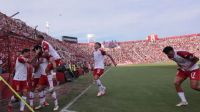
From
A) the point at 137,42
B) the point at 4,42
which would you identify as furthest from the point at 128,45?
the point at 4,42

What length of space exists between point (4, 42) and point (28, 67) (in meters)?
5.05

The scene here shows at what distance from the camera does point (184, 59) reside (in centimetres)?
1007

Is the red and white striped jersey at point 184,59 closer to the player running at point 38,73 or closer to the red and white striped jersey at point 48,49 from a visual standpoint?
the red and white striped jersey at point 48,49

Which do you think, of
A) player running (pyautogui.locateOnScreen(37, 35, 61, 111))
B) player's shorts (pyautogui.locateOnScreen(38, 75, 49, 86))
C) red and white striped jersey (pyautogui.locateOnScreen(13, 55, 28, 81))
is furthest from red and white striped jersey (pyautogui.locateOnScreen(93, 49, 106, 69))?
red and white striped jersey (pyautogui.locateOnScreen(13, 55, 28, 81))

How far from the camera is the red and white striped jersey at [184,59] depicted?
994 centimetres

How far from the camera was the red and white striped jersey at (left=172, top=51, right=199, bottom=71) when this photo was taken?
391 inches

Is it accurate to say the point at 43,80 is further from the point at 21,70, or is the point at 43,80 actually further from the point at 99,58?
the point at 99,58

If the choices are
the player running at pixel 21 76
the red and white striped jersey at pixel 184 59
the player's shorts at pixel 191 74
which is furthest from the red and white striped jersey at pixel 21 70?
the player's shorts at pixel 191 74

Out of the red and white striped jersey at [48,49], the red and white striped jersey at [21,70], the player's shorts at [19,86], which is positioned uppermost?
the red and white striped jersey at [48,49]

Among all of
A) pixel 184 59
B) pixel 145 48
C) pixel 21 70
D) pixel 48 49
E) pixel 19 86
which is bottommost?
pixel 19 86

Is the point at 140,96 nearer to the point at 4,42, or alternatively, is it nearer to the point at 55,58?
the point at 55,58

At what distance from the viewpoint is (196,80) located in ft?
33.0

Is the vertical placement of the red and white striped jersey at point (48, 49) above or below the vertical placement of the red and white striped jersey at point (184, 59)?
above

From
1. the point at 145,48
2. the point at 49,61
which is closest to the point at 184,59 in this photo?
the point at 49,61
